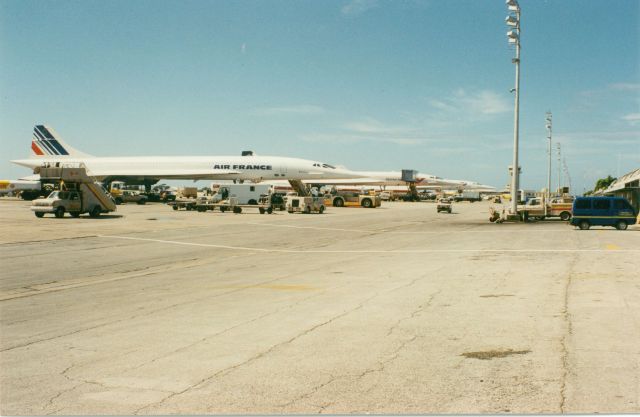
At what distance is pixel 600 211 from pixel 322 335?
28211 mm

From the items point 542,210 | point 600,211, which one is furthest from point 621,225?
point 542,210

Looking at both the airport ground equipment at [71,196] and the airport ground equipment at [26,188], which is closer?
the airport ground equipment at [71,196]

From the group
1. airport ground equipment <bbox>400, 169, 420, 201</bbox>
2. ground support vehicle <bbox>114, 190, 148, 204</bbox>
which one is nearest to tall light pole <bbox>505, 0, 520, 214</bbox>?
ground support vehicle <bbox>114, 190, 148, 204</bbox>

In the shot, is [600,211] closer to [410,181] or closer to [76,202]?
[76,202]

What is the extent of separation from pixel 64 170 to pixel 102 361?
3449 centimetres

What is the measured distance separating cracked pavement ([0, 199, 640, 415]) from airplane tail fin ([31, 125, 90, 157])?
73697mm

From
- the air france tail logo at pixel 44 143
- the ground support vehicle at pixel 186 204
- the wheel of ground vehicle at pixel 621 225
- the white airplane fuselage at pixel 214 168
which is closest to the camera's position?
the wheel of ground vehicle at pixel 621 225

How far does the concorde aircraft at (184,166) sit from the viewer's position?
232 feet

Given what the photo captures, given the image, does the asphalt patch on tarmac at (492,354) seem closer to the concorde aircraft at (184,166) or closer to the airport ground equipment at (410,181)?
the concorde aircraft at (184,166)

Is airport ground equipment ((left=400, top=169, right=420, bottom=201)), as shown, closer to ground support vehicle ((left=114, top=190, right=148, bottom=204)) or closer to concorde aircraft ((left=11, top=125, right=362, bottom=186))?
concorde aircraft ((left=11, top=125, right=362, bottom=186))

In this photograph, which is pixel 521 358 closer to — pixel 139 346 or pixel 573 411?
pixel 573 411

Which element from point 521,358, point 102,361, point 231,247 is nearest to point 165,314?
point 102,361

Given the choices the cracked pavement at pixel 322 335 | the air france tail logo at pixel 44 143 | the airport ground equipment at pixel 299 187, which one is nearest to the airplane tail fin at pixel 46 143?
the air france tail logo at pixel 44 143

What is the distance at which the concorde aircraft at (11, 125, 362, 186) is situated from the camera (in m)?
70.6
